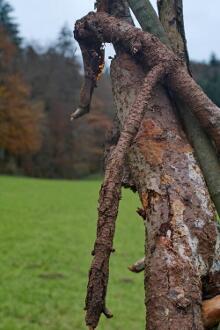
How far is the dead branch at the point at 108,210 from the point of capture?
123 cm


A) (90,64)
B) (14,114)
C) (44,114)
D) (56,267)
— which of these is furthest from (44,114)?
(90,64)

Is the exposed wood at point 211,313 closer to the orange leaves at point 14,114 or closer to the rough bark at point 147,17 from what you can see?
the rough bark at point 147,17

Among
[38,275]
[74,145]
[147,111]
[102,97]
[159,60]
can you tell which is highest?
[102,97]

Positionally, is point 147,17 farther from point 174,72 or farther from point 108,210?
point 108,210

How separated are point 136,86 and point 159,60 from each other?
0.10 metres

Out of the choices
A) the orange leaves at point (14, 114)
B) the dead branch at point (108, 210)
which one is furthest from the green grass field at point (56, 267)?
the orange leaves at point (14, 114)

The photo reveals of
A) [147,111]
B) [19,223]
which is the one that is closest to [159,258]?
[147,111]

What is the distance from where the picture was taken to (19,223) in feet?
50.9

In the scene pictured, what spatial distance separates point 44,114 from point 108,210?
40.6m

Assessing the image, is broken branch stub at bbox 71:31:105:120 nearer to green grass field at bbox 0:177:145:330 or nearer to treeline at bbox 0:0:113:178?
green grass field at bbox 0:177:145:330

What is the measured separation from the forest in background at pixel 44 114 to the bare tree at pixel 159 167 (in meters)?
36.2

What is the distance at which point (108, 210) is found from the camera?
131cm

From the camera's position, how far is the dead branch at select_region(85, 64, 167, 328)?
48.4 inches

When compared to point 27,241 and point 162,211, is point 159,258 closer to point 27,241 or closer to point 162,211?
point 162,211
